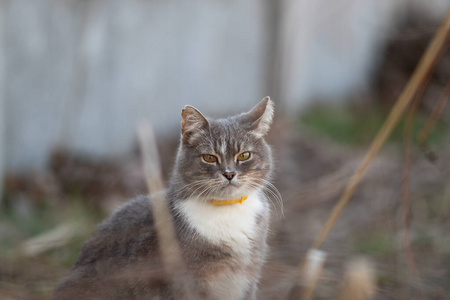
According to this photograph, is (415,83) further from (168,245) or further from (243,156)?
(168,245)

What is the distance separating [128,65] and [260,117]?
328cm

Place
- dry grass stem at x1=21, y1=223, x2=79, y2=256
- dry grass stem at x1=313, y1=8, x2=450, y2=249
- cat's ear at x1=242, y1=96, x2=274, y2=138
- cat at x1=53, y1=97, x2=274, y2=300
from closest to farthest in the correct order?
1. dry grass stem at x1=313, y1=8, x2=450, y2=249
2. cat at x1=53, y1=97, x2=274, y2=300
3. cat's ear at x1=242, y1=96, x2=274, y2=138
4. dry grass stem at x1=21, y1=223, x2=79, y2=256

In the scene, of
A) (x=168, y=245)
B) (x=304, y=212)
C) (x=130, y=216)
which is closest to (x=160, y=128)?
(x=304, y=212)

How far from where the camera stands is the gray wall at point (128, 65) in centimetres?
537

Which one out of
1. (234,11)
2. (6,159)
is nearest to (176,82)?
(234,11)

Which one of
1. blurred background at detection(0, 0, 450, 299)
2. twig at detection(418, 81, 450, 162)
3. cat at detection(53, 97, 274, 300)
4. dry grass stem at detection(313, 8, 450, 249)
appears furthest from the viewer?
blurred background at detection(0, 0, 450, 299)

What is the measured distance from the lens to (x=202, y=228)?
284 cm

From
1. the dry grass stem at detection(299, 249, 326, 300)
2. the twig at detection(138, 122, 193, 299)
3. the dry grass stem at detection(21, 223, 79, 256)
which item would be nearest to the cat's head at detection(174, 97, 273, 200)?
the twig at detection(138, 122, 193, 299)

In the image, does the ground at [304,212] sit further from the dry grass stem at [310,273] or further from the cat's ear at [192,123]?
the cat's ear at [192,123]

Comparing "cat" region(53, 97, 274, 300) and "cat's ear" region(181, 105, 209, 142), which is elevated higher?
"cat's ear" region(181, 105, 209, 142)

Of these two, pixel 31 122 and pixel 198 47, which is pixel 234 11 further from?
pixel 31 122

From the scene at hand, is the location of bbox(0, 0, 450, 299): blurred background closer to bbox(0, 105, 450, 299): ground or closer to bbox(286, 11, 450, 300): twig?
bbox(0, 105, 450, 299): ground

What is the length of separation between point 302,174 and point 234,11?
6.61 feet

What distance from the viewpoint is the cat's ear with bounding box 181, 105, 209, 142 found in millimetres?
2775
